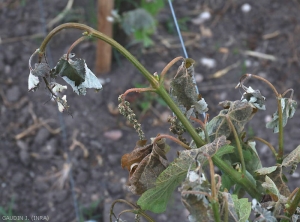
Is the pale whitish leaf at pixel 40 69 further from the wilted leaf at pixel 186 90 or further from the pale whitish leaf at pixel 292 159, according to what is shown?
the pale whitish leaf at pixel 292 159

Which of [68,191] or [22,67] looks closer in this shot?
[68,191]

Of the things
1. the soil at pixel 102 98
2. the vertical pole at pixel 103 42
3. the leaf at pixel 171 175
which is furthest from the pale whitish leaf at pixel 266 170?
the vertical pole at pixel 103 42

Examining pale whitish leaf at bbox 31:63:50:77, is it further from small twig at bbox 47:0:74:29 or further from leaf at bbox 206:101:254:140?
small twig at bbox 47:0:74:29

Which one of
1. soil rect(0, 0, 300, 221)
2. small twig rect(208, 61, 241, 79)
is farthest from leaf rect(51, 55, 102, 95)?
small twig rect(208, 61, 241, 79)

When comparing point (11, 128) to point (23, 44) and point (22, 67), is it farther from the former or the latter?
point (23, 44)

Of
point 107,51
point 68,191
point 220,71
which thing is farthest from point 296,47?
point 68,191

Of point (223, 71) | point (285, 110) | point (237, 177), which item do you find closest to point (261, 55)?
point (223, 71)
